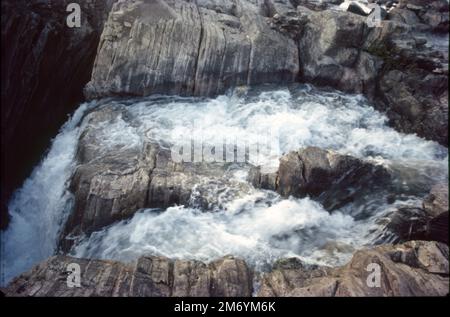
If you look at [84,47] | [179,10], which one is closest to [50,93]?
[84,47]

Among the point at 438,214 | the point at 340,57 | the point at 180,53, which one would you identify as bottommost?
the point at 438,214

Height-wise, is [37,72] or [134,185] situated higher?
[37,72]

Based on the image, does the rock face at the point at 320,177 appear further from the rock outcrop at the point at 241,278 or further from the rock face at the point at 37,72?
the rock face at the point at 37,72

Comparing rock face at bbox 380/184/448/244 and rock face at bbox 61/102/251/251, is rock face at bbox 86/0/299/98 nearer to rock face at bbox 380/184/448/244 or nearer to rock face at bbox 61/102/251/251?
rock face at bbox 61/102/251/251

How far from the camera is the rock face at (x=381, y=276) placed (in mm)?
8758

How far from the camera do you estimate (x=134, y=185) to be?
12.4 meters

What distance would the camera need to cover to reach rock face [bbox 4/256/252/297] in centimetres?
916

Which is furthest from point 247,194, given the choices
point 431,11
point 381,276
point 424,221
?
point 431,11

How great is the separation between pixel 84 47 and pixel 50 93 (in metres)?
3.00

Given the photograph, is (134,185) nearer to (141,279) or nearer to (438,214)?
(141,279)

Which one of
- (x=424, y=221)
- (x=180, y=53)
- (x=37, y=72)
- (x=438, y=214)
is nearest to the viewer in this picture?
(x=438, y=214)

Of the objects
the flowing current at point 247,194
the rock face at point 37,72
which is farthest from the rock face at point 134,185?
the rock face at point 37,72

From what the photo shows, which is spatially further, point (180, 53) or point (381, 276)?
point (180, 53)

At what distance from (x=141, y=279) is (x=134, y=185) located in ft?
12.1
